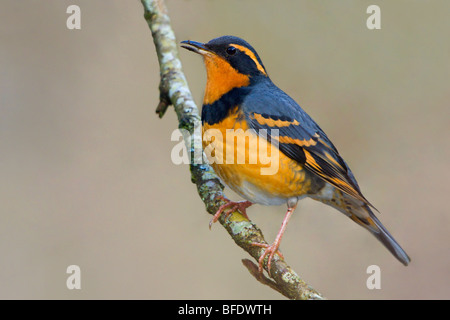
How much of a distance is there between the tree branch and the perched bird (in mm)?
219

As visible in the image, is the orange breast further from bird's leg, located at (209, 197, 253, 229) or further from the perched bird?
bird's leg, located at (209, 197, 253, 229)

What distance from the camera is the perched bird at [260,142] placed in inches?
160

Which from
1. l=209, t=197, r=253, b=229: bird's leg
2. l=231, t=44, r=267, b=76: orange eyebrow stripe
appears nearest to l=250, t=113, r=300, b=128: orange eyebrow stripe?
l=231, t=44, r=267, b=76: orange eyebrow stripe

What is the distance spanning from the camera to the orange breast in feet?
13.1

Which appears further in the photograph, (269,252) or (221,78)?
(221,78)

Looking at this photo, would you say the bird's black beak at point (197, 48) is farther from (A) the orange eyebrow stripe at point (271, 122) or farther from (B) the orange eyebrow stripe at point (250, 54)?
(A) the orange eyebrow stripe at point (271, 122)

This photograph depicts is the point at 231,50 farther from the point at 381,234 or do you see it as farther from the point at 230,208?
the point at 381,234

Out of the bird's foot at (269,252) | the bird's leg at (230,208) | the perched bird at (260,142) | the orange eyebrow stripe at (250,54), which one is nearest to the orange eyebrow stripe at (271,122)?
the perched bird at (260,142)

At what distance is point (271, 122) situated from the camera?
4219 millimetres

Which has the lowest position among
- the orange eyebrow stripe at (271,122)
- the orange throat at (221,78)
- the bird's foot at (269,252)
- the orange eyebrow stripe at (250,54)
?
the bird's foot at (269,252)

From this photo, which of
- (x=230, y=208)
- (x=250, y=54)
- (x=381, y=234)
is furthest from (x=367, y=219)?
(x=250, y=54)

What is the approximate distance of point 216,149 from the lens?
4137 millimetres

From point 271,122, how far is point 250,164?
1.59ft

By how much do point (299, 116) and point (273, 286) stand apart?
1738mm
